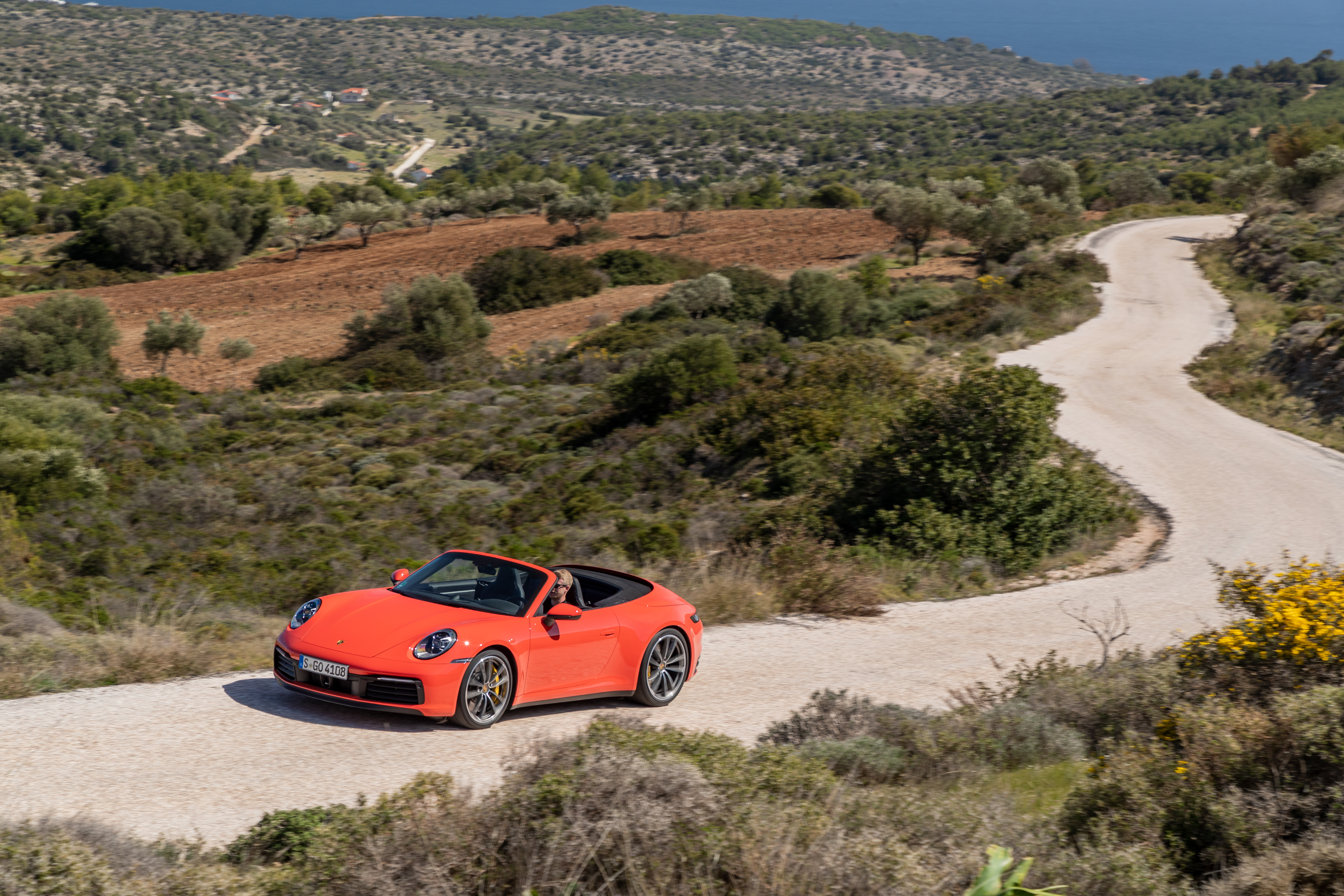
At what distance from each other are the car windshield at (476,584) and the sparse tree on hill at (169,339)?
34753 mm

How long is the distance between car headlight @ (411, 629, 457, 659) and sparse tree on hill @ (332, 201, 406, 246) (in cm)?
6038

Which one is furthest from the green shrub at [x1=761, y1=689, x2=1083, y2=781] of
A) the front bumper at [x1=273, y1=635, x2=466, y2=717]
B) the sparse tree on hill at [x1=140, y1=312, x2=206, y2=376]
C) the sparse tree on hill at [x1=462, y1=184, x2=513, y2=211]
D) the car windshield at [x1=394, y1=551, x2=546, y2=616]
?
the sparse tree on hill at [x1=462, y1=184, x2=513, y2=211]

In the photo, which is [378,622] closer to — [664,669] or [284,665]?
[284,665]

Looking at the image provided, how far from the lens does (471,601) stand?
7797 millimetres

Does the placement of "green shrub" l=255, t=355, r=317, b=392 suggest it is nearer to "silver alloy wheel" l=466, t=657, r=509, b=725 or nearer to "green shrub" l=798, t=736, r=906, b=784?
"silver alloy wheel" l=466, t=657, r=509, b=725

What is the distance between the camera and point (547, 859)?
13.7 feet

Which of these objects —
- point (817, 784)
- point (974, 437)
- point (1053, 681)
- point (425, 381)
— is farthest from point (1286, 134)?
point (817, 784)

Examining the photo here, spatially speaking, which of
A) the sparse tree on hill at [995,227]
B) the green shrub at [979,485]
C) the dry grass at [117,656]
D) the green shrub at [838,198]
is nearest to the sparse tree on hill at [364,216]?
the green shrub at [838,198]

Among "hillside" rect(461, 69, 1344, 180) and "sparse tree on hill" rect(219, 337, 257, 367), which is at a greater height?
"hillside" rect(461, 69, 1344, 180)

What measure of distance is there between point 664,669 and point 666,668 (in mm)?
25

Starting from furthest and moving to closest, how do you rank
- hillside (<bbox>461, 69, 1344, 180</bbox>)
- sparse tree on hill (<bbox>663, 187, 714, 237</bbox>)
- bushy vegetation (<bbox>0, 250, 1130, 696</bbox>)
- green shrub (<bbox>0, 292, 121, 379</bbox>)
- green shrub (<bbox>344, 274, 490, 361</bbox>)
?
hillside (<bbox>461, 69, 1344, 180</bbox>) → sparse tree on hill (<bbox>663, 187, 714, 237</bbox>) → green shrub (<bbox>344, 274, 490, 361</bbox>) → green shrub (<bbox>0, 292, 121, 379</bbox>) → bushy vegetation (<bbox>0, 250, 1130, 696</bbox>)

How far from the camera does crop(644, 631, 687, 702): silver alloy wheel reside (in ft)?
27.1

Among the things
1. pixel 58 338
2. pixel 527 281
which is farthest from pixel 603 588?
pixel 527 281

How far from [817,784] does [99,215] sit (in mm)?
75904
